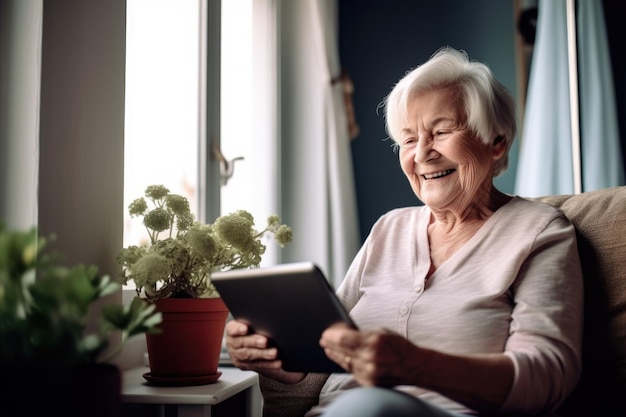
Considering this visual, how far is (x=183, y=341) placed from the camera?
4.45 ft

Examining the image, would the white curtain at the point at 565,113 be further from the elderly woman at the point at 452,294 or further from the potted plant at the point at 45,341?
the potted plant at the point at 45,341

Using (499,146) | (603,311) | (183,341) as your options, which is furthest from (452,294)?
(183,341)

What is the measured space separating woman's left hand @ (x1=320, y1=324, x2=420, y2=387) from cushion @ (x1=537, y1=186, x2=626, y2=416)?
0.48 meters

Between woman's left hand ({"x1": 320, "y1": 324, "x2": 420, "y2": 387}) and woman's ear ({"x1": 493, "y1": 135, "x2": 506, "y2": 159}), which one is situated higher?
woman's ear ({"x1": 493, "y1": 135, "x2": 506, "y2": 159})

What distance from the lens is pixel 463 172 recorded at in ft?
4.81

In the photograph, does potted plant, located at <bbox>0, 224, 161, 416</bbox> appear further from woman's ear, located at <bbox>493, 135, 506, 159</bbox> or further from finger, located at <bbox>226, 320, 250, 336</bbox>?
woman's ear, located at <bbox>493, 135, 506, 159</bbox>

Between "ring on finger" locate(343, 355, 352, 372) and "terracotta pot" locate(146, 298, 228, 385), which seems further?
"terracotta pot" locate(146, 298, 228, 385)

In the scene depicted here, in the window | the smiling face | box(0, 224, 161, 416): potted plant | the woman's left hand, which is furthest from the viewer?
the window

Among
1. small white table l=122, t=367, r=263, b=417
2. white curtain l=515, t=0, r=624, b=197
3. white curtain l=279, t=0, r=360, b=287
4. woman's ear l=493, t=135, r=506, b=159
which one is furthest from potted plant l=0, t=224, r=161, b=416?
white curtain l=515, t=0, r=624, b=197

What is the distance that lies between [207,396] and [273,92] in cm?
174

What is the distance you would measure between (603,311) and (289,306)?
0.65 m

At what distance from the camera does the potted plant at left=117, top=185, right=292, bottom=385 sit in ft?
4.42

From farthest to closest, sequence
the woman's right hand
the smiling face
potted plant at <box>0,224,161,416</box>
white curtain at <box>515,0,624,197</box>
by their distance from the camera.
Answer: white curtain at <box>515,0,624,197</box>, the smiling face, the woman's right hand, potted plant at <box>0,224,161,416</box>

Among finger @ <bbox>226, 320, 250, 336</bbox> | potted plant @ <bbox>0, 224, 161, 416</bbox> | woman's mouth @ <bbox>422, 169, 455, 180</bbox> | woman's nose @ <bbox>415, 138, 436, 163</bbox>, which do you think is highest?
woman's nose @ <bbox>415, 138, 436, 163</bbox>
